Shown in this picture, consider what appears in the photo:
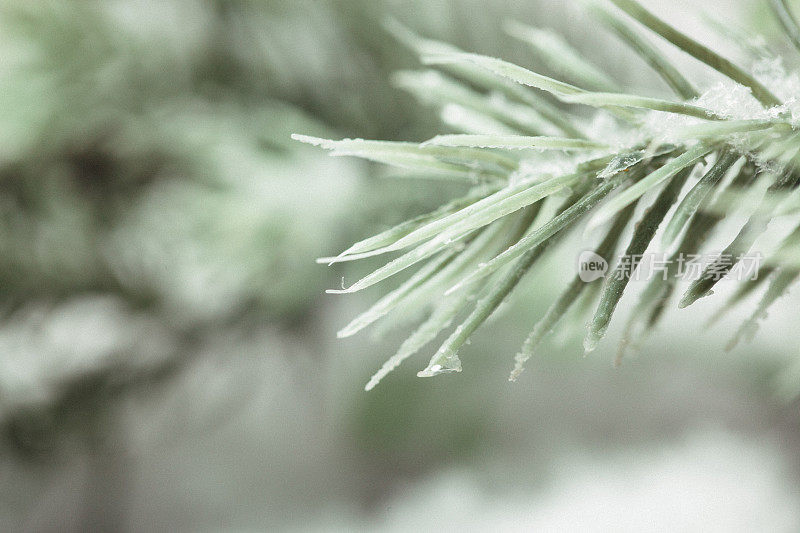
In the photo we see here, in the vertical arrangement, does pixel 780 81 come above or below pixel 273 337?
above

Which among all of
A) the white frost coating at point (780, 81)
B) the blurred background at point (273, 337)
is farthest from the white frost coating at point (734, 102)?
the blurred background at point (273, 337)

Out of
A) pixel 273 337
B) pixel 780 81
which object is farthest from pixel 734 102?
pixel 273 337

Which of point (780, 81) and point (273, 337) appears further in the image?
point (273, 337)

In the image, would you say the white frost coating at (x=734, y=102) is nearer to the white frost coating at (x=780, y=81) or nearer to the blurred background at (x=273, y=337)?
the white frost coating at (x=780, y=81)

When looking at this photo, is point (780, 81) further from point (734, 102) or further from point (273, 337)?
point (273, 337)

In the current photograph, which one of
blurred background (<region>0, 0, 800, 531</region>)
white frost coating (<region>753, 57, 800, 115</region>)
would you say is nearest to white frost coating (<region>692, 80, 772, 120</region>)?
white frost coating (<region>753, 57, 800, 115</region>)

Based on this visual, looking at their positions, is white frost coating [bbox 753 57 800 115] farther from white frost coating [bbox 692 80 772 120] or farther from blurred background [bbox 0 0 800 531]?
blurred background [bbox 0 0 800 531]

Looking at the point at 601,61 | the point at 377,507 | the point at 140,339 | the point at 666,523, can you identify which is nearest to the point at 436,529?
the point at 377,507

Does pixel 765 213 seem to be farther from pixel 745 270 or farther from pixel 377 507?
pixel 377 507
